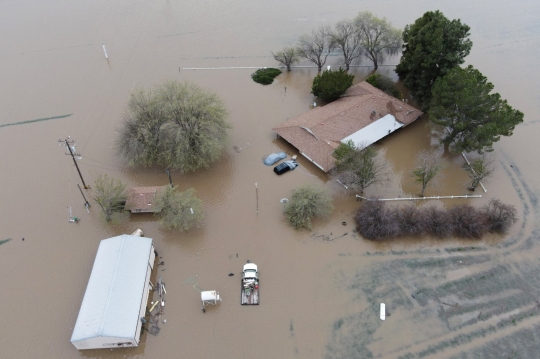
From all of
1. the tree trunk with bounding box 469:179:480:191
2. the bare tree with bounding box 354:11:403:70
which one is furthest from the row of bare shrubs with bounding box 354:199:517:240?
the bare tree with bounding box 354:11:403:70

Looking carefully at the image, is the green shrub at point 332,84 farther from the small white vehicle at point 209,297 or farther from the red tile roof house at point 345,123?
the small white vehicle at point 209,297

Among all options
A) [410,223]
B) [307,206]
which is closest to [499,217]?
[410,223]

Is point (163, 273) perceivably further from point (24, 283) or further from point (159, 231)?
point (24, 283)

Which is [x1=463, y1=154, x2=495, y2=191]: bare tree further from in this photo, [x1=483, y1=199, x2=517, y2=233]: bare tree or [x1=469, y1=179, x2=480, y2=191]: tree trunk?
[x1=483, y1=199, x2=517, y2=233]: bare tree

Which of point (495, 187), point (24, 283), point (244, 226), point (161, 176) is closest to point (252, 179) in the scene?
point (244, 226)

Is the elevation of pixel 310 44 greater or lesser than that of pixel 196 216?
greater

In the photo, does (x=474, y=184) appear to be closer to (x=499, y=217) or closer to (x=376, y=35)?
(x=499, y=217)

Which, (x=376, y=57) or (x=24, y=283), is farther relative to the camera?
(x=376, y=57)
